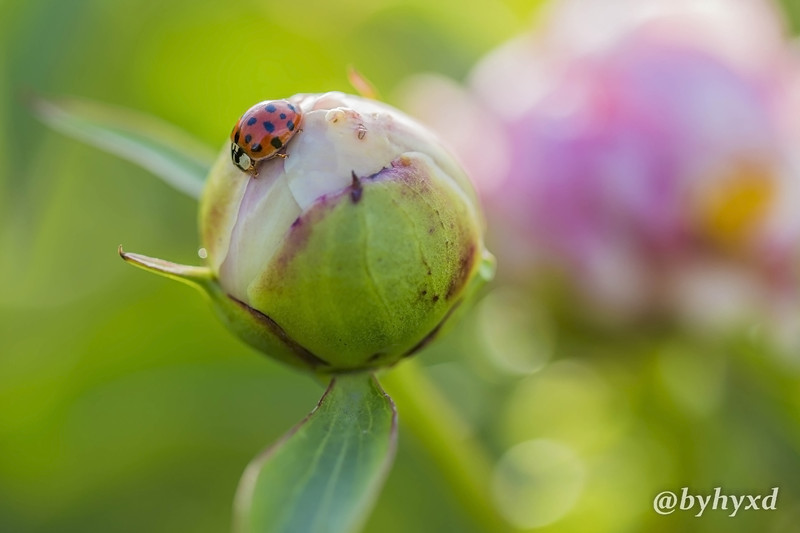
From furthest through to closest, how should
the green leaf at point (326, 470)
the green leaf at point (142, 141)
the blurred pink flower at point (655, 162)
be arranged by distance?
the blurred pink flower at point (655, 162)
the green leaf at point (142, 141)
the green leaf at point (326, 470)

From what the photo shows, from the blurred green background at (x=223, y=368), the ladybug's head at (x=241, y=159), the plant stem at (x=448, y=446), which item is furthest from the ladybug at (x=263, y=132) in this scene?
the blurred green background at (x=223, y=368)

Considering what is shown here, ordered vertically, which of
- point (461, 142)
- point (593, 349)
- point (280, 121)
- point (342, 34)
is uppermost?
point (342, 34)

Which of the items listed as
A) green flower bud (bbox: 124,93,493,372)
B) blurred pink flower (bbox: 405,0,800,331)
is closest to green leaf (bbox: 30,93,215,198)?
green flower bud (bbox: 124,93,493,372)

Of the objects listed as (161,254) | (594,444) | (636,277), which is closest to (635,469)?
(594,444)

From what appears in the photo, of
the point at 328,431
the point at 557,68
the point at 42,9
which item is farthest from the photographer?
the point at 557,68

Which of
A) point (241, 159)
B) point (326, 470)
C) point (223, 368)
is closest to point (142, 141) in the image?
point (241, 159)

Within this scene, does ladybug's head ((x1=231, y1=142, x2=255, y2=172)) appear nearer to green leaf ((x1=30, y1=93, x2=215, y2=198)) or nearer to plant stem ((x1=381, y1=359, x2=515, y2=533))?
green leaf ((x1=30, y1=93, x2=215, y2=198))

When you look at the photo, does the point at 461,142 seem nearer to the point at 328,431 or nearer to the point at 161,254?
the point at 161,254

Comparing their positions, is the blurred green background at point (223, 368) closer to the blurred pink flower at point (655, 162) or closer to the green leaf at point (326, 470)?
the blurred pink flower at point (655, 162)
